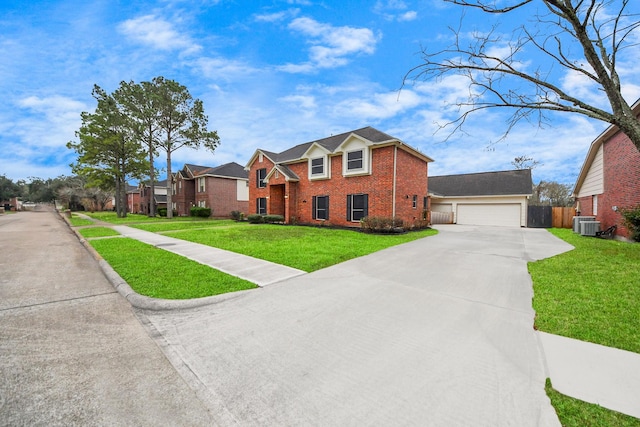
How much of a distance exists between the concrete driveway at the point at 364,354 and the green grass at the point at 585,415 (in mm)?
77

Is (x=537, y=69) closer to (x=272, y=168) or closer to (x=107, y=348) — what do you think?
(x=107, y=348)

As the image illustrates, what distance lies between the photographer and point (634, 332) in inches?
130

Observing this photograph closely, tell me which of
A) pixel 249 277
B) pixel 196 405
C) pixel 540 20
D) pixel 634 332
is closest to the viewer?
pixel 196 405

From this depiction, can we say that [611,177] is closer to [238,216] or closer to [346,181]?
[346,181]

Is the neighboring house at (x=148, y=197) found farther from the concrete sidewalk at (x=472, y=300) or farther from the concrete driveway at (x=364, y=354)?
the concrete driveway at (x=364, y=354)

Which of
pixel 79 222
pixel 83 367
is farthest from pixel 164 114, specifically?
pixel 83 367

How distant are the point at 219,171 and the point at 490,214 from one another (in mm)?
28558

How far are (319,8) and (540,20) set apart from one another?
19.6 feet

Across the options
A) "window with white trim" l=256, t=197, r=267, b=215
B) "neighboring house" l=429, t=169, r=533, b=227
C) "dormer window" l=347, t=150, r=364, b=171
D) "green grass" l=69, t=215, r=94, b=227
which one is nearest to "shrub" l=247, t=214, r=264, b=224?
"window with white trim" l=256, t=197, r=267, b=215

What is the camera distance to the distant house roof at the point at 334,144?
15.1 metres

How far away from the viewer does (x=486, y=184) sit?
78.4 feet

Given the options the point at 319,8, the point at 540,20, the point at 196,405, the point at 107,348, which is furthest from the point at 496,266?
the point at 319,8

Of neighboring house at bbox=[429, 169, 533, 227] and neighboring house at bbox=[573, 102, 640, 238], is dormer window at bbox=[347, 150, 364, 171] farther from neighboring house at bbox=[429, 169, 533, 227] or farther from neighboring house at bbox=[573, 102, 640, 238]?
neighboring house at bbox=[429, 169, 533, 227]

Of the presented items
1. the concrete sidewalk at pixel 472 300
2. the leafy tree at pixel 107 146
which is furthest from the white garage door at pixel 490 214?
the leafy tree at pixel 107 146
